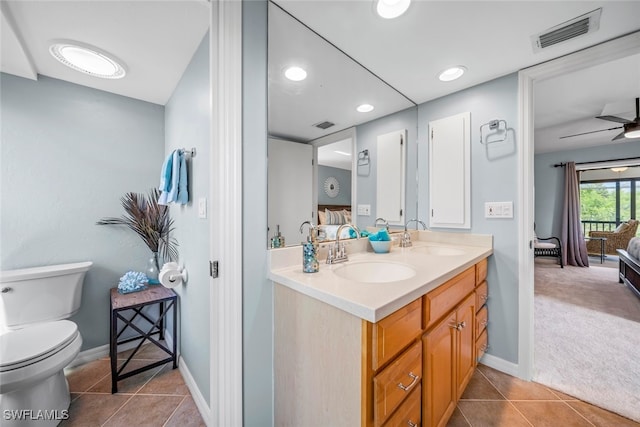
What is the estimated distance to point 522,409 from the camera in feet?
4.71

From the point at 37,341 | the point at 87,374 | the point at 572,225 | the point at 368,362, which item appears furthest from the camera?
the point at 572,225

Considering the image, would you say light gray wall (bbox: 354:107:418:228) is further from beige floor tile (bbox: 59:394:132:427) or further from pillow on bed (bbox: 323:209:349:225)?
beige floor tile (bbox: 59:394:132:427)

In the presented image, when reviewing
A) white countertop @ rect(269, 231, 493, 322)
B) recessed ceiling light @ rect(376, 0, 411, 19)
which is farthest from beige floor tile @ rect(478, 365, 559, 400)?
recessed ceiling light @ rect(376, 0, 411, 19)

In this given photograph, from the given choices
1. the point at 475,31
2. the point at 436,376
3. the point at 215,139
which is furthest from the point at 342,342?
the point at 475,31

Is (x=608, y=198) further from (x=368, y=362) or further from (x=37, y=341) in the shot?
(x=37, y=341)


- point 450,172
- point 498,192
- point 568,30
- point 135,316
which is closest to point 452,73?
point 568,30

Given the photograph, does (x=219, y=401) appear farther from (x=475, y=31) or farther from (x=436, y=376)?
(x=475, y=31)

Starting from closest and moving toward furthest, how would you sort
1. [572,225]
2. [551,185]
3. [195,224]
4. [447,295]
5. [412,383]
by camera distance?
[412,383]
[447,295]
[195,224]
[572,225]
[551,185]

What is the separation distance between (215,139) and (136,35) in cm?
96

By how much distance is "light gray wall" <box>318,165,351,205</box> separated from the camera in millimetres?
1578

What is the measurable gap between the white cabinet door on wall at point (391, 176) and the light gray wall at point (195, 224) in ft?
4.12

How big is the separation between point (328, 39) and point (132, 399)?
8.04 ft

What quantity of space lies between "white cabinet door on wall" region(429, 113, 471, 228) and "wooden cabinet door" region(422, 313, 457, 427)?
3.43 feet

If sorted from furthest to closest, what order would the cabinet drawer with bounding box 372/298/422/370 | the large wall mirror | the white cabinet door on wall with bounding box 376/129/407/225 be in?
the white cabinet door on wall with bounding box 376/129/407/225 → the large wall mirror → the cabinet drawer with bounding box 372/298/422/370
